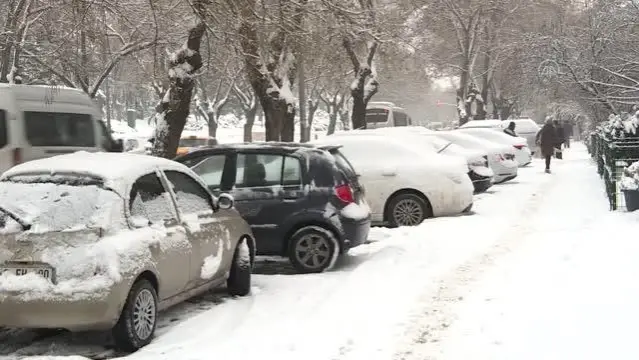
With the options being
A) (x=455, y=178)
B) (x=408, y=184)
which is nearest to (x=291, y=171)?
(x=408, y=184)

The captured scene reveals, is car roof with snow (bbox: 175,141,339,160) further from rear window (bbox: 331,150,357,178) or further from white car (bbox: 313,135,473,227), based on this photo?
white car (bbox: 313,135,473,227)

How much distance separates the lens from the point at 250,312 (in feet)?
23.5

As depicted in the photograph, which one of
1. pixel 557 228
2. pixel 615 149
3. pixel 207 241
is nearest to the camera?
pixel 207 241

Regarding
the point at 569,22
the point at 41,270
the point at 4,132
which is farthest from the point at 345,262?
the point at 569,22

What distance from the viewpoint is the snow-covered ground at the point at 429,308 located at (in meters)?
5.82

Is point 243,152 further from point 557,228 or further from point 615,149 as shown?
point 615,149

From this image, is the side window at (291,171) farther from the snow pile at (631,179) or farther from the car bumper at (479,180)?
the car bumper at (479,180)

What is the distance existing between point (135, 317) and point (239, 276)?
2021 mm

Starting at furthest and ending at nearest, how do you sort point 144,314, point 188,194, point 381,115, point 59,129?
point 381,115
point 59,129
point 188,194
point 144,314

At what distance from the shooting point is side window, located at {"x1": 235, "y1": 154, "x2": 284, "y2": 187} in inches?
369

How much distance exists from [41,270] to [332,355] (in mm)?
2223

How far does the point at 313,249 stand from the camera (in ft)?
30.0

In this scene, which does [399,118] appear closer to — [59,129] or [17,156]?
[59,129]

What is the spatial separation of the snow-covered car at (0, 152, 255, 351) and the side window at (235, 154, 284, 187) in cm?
241
